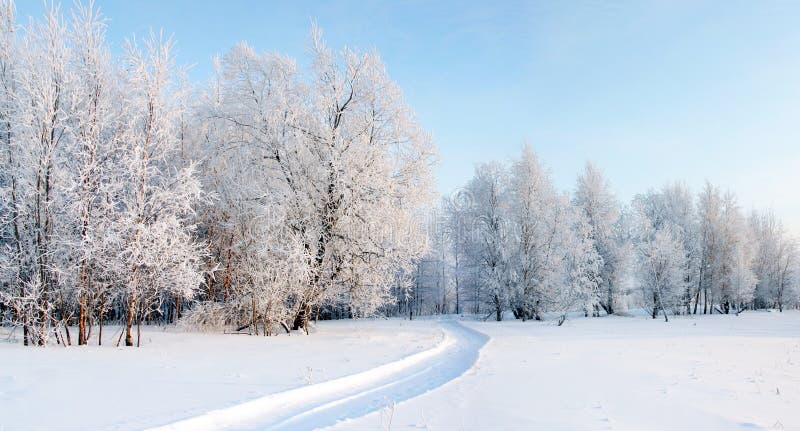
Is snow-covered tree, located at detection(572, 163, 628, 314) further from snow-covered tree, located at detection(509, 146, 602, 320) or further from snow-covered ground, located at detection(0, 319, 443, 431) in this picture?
snow-covered ground, located at detection(0, 319, 443, 431)

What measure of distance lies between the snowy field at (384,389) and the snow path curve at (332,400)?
0.08ft

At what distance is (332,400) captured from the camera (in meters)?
7.45

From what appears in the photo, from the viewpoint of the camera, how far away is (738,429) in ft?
19.2

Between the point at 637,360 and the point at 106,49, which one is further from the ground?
the point at 106,49

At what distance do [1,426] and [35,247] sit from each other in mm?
10683

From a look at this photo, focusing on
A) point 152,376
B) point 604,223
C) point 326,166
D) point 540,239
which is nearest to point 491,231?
point 540,239

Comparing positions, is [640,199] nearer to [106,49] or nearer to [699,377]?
[699,377]

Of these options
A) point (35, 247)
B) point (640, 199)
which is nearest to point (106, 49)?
point (35, 247)

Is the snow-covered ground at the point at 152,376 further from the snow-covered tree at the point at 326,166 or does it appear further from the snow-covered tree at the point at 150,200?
the snow-covered tree at the point at 326,166

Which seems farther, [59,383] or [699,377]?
[699,377]

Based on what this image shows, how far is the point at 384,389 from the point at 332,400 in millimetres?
1366

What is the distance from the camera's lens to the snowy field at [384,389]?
603 cm

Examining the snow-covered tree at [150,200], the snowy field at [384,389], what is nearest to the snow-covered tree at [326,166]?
the snow-covered tree at [150,200]

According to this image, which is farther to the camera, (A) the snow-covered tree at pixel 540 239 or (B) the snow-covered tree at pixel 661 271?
(B) the snow-covered tree at pixel 661 271
